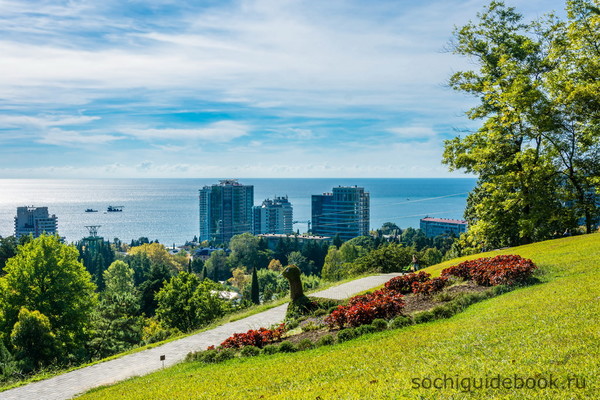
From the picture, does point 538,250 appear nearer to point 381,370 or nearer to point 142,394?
point 381,370

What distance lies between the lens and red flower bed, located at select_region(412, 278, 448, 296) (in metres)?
13.5

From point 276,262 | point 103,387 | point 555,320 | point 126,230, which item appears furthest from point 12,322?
point 126,230

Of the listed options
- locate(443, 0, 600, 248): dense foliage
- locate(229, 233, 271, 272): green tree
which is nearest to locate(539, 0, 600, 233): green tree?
locate(443, 0, 600, 248): dense foliage

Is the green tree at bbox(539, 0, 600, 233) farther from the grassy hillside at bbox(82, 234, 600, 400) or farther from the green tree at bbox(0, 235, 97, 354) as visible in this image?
the green tree at bbox(0, 235, 97, 354)

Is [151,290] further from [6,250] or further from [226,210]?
[226,210]

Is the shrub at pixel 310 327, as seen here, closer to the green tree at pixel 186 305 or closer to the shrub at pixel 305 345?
the shrub at pixel 305 345

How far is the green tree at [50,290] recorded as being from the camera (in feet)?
79.3

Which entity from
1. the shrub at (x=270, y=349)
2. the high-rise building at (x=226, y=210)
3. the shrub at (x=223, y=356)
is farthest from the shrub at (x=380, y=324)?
the high-rise building at (x=226, y=210)

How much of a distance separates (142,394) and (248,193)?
154 meters

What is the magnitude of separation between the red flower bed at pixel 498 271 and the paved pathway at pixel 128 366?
6.42 meters

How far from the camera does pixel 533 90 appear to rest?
23.0 metres

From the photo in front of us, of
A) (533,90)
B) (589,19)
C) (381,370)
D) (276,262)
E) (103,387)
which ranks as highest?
(589,19)

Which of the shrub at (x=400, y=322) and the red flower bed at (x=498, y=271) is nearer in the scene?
the shrub at (x=400, y=322)

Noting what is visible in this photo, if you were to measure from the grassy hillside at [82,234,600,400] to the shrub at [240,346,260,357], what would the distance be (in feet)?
1.63
